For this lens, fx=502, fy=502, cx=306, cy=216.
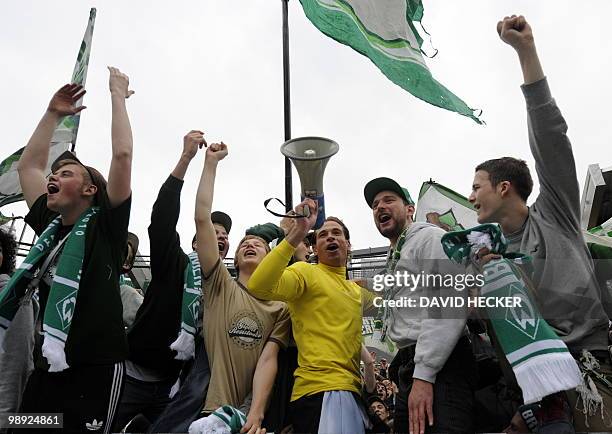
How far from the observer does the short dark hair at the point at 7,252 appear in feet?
10.8

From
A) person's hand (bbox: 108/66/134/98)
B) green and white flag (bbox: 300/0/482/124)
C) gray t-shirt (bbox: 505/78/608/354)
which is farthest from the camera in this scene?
green and white flag (bbox: 300/0/482/124)

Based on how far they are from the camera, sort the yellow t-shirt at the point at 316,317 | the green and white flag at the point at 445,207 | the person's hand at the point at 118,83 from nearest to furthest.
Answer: the yellow t-shirt at the point at 316,317 → the person's hand at the point at 118,83 → the green and white flag at the point at 445,207

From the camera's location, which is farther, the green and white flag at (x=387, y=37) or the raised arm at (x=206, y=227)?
the green and white flag at (x=387, y=37)

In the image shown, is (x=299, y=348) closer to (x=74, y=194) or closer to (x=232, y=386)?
(x=232, y=386)

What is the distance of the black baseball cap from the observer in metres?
3.02

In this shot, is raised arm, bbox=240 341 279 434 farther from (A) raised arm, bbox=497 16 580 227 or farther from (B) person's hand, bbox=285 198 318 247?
(A) raised arm, bbox=497 16 580 227

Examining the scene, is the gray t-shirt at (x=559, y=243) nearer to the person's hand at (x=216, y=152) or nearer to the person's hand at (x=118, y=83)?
the person's hand at (x=216, y=152)

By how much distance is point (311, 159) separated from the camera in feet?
12.4

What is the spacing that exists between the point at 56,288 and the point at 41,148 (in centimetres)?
118

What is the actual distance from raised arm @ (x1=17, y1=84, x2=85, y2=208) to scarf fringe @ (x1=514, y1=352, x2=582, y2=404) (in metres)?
2.76

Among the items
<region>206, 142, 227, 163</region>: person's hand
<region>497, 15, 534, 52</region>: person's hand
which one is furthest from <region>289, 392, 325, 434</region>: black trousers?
<region>497, 15, 534, 52</region>: person's hand

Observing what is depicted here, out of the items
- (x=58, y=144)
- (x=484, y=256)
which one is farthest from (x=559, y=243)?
(x=58, y=144)

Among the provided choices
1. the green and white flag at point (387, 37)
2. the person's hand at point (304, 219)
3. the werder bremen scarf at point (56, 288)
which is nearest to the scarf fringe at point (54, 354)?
the werder bremen scarf at point (56, 288)

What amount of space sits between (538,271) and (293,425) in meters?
1.38
